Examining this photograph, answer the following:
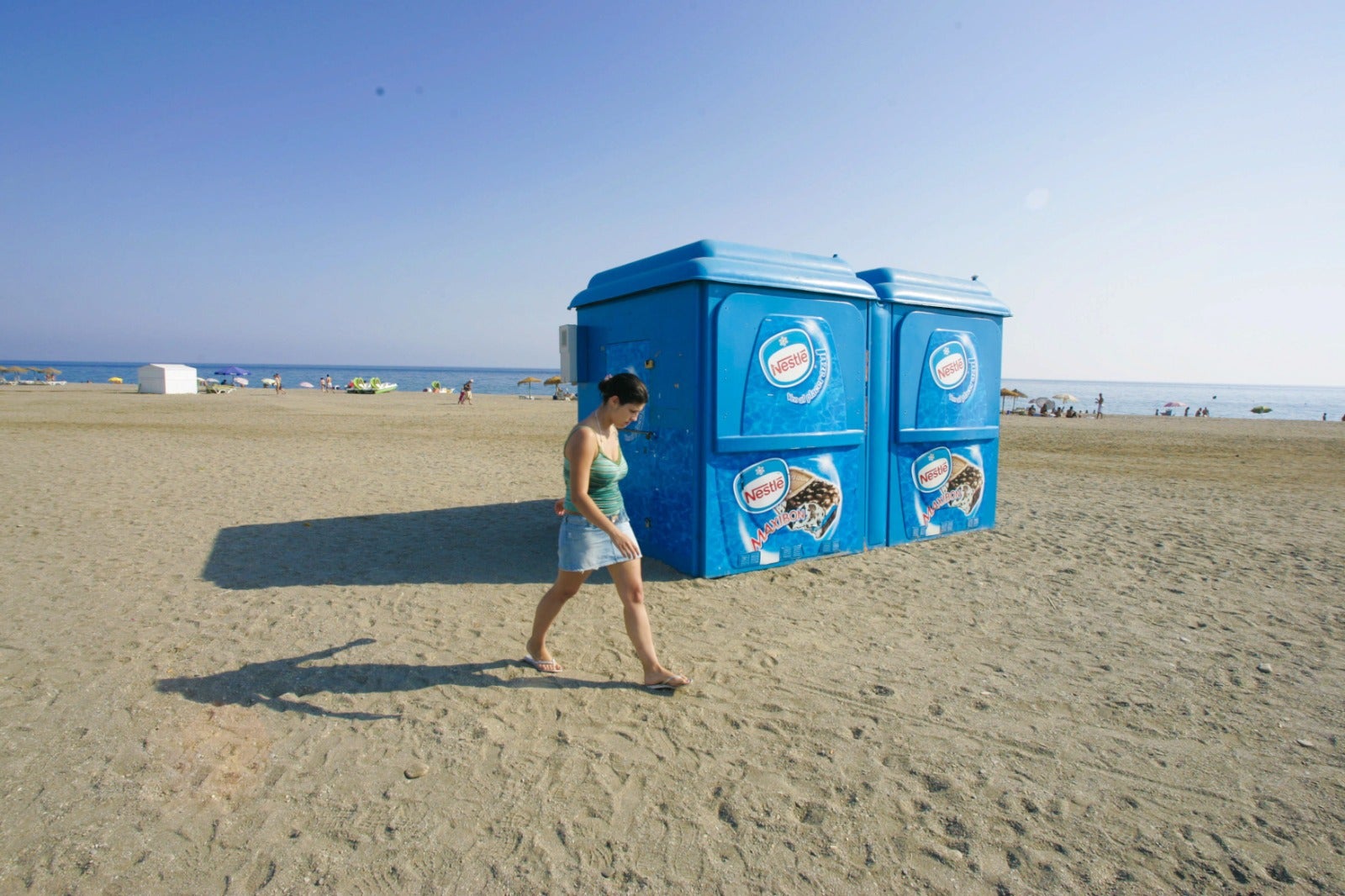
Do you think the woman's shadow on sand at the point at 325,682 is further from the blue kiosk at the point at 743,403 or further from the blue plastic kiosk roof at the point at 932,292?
the blue plastic kiosk roof at the point at 932,292

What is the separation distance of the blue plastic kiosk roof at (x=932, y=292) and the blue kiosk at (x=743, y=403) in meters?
0.33

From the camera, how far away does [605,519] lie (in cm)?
330

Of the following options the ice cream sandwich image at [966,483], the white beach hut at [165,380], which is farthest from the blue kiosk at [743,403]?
the white beach hut at [165,380]

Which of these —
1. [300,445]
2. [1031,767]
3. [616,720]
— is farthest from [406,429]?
[1031,767]

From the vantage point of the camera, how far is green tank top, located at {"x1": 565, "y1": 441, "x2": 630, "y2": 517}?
3430 millimetres

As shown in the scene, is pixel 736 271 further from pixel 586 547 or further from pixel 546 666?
pixel 546 666

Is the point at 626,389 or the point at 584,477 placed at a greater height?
the point at 626,389

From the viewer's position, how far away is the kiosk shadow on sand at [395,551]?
5637mm

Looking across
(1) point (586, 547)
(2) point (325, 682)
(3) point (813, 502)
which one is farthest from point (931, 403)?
(2) point (325, 682)

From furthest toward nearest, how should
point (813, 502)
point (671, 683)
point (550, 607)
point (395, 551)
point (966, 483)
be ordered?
point (966, 483) < point (395, 551) < point (813, 502) < point (550, 607) < point (671, 683)

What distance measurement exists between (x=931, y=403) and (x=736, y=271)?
2.66 m

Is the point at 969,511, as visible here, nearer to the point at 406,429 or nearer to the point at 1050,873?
the point at 1050,873

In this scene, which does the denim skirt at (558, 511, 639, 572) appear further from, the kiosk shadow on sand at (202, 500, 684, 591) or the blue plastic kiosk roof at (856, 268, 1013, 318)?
the blue plastic kiosk roof at (856, 268, 1013, 318)

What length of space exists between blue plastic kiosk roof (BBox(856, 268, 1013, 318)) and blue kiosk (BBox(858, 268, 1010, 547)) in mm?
10
